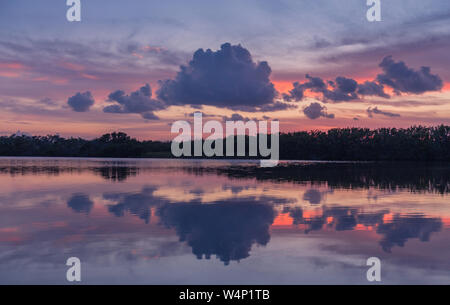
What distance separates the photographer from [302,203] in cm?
2144

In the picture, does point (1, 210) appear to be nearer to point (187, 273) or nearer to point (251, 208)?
point (251, 208)

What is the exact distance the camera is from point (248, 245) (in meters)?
12.2

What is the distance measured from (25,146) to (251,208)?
201 metres

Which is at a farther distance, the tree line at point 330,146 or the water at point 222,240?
the tree line at point 330,146

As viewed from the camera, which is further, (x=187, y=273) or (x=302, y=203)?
(x=302, y=203)

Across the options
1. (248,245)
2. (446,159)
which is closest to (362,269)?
→ (248,245)

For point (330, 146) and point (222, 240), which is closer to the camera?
point (222, 240)

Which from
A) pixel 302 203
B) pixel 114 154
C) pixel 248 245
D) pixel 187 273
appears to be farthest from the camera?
pixel 114 154

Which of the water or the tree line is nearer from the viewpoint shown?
the water

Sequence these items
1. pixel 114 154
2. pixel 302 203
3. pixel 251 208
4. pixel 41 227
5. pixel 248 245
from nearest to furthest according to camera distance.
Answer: pixel 248 245 < pixel 41 227 < pixel 251 208 < pixel 302 203 < pixel 114 154

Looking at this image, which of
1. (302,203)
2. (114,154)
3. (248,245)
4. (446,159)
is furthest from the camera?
(114,154)
